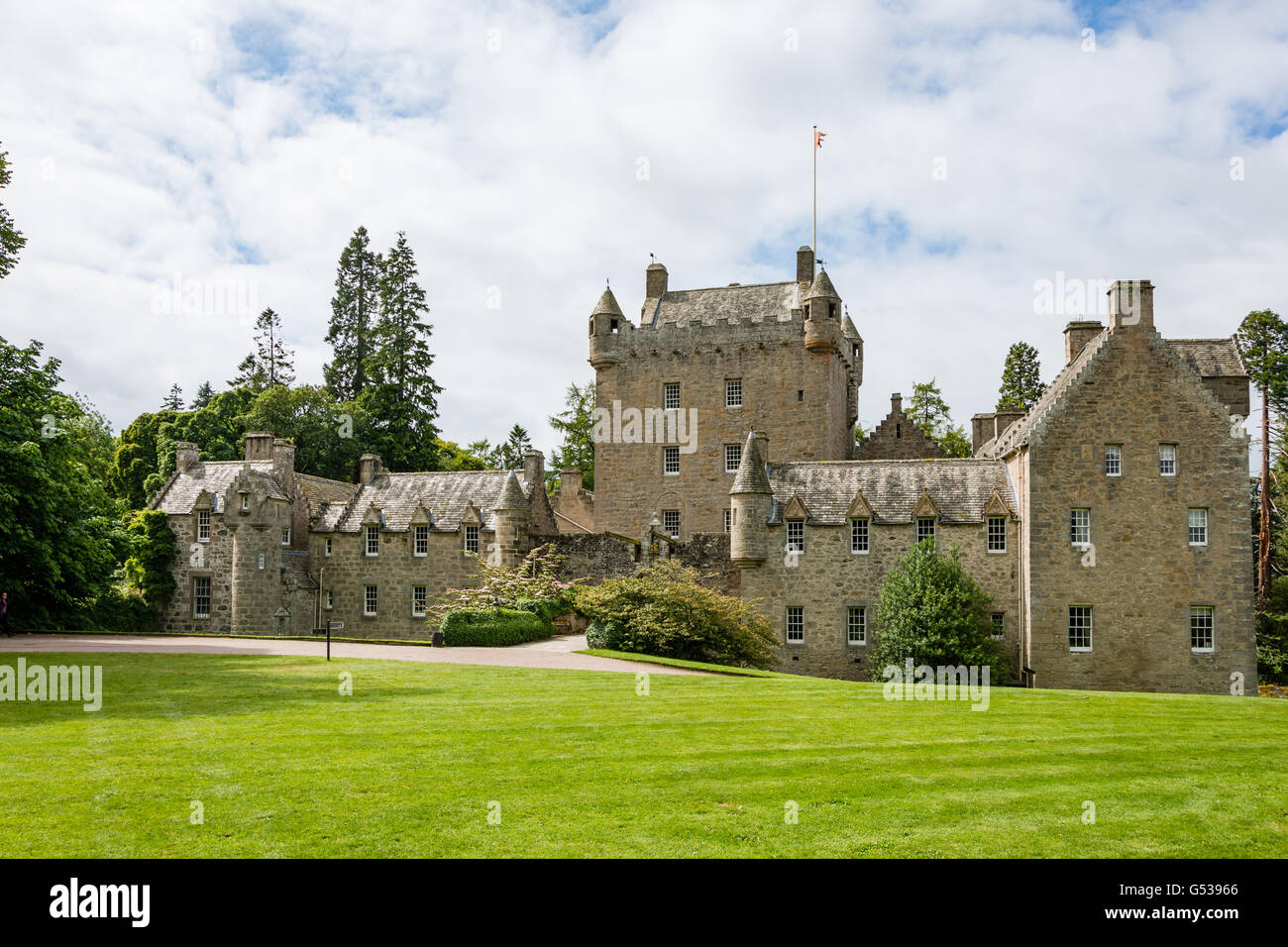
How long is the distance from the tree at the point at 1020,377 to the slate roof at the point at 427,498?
31352mm

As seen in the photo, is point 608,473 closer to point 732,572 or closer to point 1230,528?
point 732,572

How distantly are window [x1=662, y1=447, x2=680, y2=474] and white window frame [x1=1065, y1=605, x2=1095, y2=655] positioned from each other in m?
19.6

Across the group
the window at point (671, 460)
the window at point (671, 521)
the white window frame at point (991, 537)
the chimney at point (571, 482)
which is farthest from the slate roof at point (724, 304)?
the white window frame at point (991, 537)

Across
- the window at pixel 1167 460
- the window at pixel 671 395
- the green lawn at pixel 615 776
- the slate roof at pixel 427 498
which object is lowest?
the green lawn at pixel 615 776

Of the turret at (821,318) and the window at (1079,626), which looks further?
the turret at (821,318)

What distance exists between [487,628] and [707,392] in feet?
64.5

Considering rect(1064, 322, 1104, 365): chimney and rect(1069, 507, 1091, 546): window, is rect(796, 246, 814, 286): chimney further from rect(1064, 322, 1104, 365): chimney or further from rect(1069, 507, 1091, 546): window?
rect(1069, 507, 1091, 546): window

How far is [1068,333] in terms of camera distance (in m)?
38.6

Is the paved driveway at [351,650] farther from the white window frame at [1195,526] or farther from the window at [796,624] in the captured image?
the white window frame at [1195,526]

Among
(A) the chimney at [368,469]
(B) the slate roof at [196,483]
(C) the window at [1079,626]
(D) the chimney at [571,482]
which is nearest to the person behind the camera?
(C) the window at [1079,626]

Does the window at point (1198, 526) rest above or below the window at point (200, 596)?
above

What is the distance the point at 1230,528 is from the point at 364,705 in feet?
98.5

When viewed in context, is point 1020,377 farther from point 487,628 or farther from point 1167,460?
point 487,628

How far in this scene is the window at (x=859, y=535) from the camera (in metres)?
34.8
